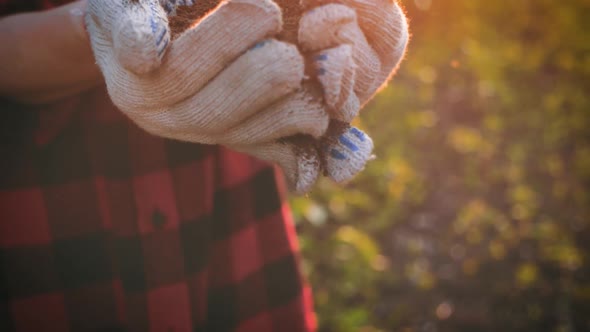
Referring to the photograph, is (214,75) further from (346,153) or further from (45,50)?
(45,50)

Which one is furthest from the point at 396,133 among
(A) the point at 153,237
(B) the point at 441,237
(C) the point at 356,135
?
(C) the point at 356,135

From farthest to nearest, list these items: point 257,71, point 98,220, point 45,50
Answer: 1. point 98,220
2. point 45,50
3. point 257,71

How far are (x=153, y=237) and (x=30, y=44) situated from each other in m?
0.51

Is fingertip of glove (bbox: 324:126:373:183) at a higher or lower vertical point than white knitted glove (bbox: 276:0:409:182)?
lower

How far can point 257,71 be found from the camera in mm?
788

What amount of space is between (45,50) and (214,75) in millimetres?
430

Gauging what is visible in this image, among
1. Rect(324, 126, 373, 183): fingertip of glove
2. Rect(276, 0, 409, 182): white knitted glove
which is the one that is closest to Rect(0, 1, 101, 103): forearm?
Rect(276, 0, 409, 182): white knitted glove

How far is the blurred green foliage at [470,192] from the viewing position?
8.75 ft

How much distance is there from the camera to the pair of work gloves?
0.78m

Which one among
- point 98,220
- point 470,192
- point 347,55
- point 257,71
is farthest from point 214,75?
point 470,192

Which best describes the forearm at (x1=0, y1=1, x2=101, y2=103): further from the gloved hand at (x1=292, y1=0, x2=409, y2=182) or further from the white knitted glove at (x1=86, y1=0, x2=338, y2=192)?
the gloved hand at (x1=292, y1=0, x2=409, y2=182)

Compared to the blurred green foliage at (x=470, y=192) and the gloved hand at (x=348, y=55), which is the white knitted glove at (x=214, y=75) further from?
the blurred green foliage at (x=470, y=192)

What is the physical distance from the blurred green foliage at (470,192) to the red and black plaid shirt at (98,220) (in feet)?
4.38

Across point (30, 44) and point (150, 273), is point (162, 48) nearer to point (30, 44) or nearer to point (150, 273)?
point (30, 44)
